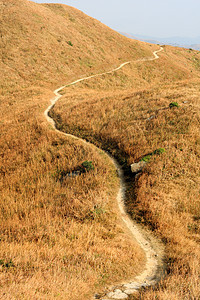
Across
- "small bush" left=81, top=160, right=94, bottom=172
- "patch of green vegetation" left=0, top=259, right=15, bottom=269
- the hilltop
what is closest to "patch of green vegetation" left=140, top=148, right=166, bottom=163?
the hilltop

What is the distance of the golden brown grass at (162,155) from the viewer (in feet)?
24.3

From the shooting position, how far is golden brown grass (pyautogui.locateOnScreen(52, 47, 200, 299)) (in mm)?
7418

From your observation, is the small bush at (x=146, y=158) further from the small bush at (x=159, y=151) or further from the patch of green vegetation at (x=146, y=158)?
the small bush at (x=159, y=151)

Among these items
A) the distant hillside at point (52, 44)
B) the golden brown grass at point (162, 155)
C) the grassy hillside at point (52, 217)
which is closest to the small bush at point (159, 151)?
the golden brown grass at point (162, 155)

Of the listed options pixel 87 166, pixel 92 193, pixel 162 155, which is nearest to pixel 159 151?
pixel 162 155

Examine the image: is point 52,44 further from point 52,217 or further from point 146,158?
point 52,217

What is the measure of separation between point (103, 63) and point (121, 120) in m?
44.3

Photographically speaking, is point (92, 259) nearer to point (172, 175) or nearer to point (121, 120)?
point (172, 175)

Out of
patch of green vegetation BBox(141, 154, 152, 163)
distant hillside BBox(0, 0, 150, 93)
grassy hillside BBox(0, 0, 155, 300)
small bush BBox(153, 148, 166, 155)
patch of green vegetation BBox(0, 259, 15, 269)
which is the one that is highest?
distant hillside BBox(0, 0, 150, 93)

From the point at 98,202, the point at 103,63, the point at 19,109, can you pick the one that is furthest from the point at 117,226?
the point at 103,63

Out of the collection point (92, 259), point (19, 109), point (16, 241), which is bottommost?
point (19, 109)

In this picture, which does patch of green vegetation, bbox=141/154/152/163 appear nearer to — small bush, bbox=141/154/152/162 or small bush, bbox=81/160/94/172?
small bush, bbox=141/154/152/162

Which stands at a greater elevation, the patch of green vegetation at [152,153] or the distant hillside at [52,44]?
the distant hillside at [52,44]

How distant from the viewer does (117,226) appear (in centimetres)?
939
